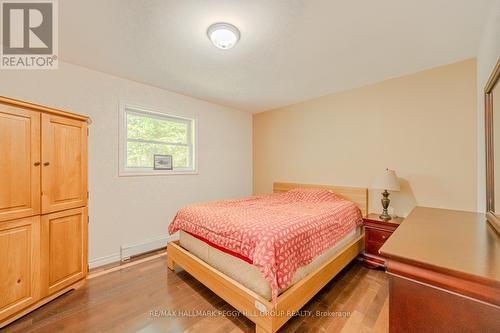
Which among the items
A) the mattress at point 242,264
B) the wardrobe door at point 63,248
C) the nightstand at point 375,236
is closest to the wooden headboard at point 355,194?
the nightstand at point 375,236

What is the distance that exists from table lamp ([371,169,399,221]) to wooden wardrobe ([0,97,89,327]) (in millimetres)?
3453

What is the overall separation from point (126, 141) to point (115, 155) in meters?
0.26

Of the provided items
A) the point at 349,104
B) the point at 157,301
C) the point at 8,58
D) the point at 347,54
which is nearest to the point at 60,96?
the point at 8,58

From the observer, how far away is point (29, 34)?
1.96 m

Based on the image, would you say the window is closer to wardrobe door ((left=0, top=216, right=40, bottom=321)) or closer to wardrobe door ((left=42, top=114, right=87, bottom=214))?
wardrobe door ((left=42, top=114, right=87, bottom=214))

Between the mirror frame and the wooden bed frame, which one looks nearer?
the mirror frame

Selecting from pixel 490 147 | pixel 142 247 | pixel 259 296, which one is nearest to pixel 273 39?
pixel 490 147

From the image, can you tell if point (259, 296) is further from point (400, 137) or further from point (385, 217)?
point (400, 137)

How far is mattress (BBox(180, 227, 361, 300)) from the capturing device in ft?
5.45

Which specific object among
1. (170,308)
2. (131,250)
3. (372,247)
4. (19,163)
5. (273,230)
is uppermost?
(19,163)

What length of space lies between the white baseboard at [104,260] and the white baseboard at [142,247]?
0.22ft

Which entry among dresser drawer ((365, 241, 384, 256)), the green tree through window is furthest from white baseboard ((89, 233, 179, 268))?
dresser drawer ((365, 241, 384, 256))

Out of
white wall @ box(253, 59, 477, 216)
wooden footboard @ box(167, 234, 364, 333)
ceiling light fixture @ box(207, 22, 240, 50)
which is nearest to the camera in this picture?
wooden footboard @ box(167, 234, 364, 333)

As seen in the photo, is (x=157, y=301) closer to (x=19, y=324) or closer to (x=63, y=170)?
(x=19, y=324)
